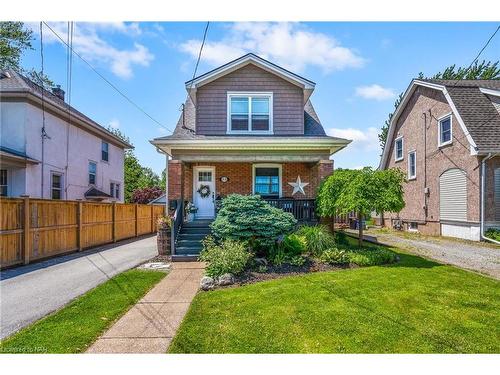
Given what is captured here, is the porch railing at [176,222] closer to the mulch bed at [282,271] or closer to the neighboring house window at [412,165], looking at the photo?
the mulch bed at [282,271]

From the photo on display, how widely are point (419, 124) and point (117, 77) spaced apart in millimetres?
15990

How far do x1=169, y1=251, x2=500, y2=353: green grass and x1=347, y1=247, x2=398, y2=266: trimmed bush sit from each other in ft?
3.91

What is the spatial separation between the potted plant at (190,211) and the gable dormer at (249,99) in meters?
3.00

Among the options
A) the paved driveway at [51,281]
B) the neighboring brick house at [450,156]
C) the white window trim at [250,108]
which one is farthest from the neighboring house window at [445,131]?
the paved driveway at [51,281]

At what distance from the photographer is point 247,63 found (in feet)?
41.6

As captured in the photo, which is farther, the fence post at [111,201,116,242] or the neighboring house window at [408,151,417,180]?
the neighboring house window at [408,151,417,180]

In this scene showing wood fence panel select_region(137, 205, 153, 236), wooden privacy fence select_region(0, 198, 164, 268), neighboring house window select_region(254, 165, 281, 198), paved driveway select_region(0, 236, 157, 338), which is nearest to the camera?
paved driveway select_region(0, 236, 157, 338)

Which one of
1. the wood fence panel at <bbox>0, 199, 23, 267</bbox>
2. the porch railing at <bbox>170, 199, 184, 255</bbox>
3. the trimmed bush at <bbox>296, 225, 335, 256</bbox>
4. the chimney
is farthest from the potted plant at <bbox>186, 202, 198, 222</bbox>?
the chimney

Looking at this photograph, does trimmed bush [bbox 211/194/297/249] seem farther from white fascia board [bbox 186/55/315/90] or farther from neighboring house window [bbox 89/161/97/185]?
neighboring house window [bbox 89/161/97/185]

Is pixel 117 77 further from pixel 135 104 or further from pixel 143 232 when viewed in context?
pixel 143 232

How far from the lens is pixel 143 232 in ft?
57.7

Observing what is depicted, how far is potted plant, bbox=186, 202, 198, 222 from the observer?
A: 12.0 meters

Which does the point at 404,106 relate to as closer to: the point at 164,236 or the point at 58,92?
the point at 164,236

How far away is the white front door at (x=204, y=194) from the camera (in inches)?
502
